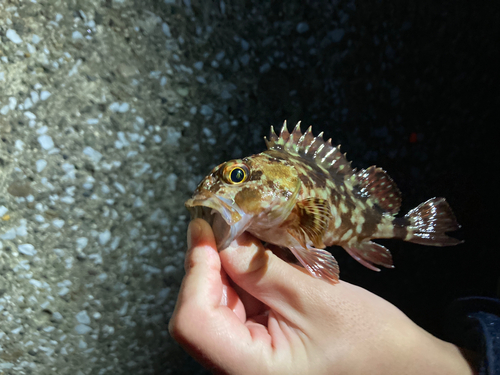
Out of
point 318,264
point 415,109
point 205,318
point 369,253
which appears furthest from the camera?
point 415,109

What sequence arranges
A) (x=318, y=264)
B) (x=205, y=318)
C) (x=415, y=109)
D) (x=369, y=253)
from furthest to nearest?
(x=415, y=109), (x=369, y=253), (x=318, y=264), (x=205, y=318)

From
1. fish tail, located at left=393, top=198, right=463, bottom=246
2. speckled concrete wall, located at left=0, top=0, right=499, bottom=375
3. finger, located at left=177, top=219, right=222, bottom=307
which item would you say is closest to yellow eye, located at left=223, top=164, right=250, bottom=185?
finger, located at left=177, top=219, right=222, bottom=307

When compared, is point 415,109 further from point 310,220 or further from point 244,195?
point 244,195

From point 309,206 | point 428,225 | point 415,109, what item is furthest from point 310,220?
point 415,109

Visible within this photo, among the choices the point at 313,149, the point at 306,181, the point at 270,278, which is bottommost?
the point at 270,278

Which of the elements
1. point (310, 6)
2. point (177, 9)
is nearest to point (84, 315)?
point (177, 9)

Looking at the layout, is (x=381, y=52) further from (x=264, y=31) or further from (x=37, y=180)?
(x=37, y=180)
